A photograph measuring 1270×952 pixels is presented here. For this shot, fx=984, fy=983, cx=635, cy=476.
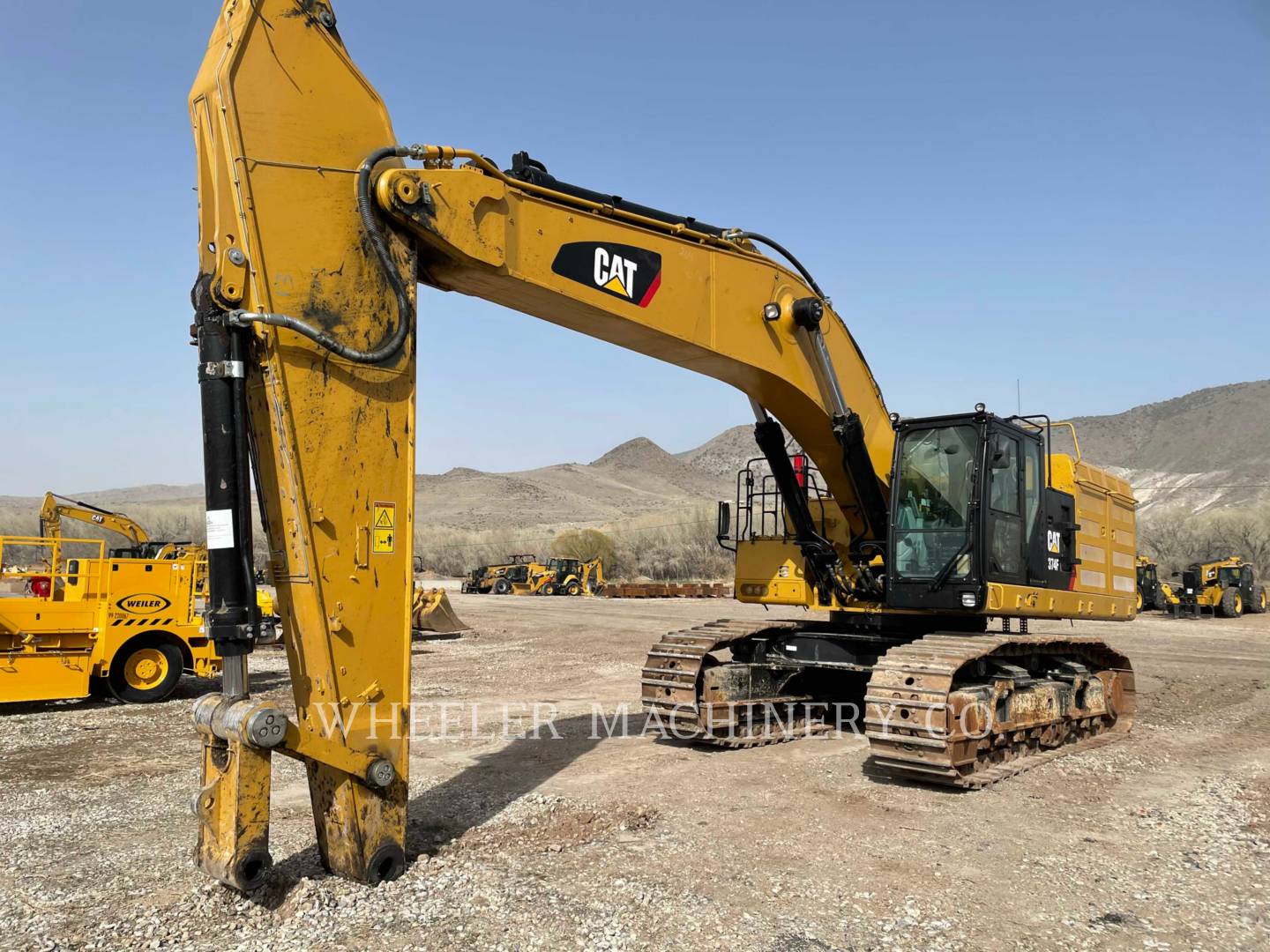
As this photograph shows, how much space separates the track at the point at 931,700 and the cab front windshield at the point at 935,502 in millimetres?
701

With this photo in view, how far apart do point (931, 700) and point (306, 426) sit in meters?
5.14

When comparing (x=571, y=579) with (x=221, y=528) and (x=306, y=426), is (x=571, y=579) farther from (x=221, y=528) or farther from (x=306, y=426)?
(x=221, y=528)

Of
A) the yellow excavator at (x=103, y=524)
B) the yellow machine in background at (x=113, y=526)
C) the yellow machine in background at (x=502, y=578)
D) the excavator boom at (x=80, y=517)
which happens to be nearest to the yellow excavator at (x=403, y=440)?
the yellow machine in background at (x=113, y=526)

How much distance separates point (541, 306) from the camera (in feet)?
21.2

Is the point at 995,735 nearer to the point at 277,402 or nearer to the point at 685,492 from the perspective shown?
the point at 277,402

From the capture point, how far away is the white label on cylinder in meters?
4.94

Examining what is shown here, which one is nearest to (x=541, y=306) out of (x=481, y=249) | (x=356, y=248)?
(x=481, y=249)

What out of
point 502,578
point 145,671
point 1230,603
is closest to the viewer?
point 145,671

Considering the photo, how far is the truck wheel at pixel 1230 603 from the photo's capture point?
30.7 meters

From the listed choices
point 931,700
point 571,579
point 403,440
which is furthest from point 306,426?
point 571,579

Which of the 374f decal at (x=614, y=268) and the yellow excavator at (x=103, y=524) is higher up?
the 374f decal at (x=614, y=268)

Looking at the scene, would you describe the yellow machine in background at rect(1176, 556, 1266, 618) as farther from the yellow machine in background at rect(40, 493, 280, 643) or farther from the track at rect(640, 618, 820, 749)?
the yellow machine in background at rect(40, 493, 280, 643)

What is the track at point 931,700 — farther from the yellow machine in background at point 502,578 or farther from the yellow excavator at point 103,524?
the yellow machine in background at point 502,578

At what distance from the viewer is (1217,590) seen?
1220 inches
